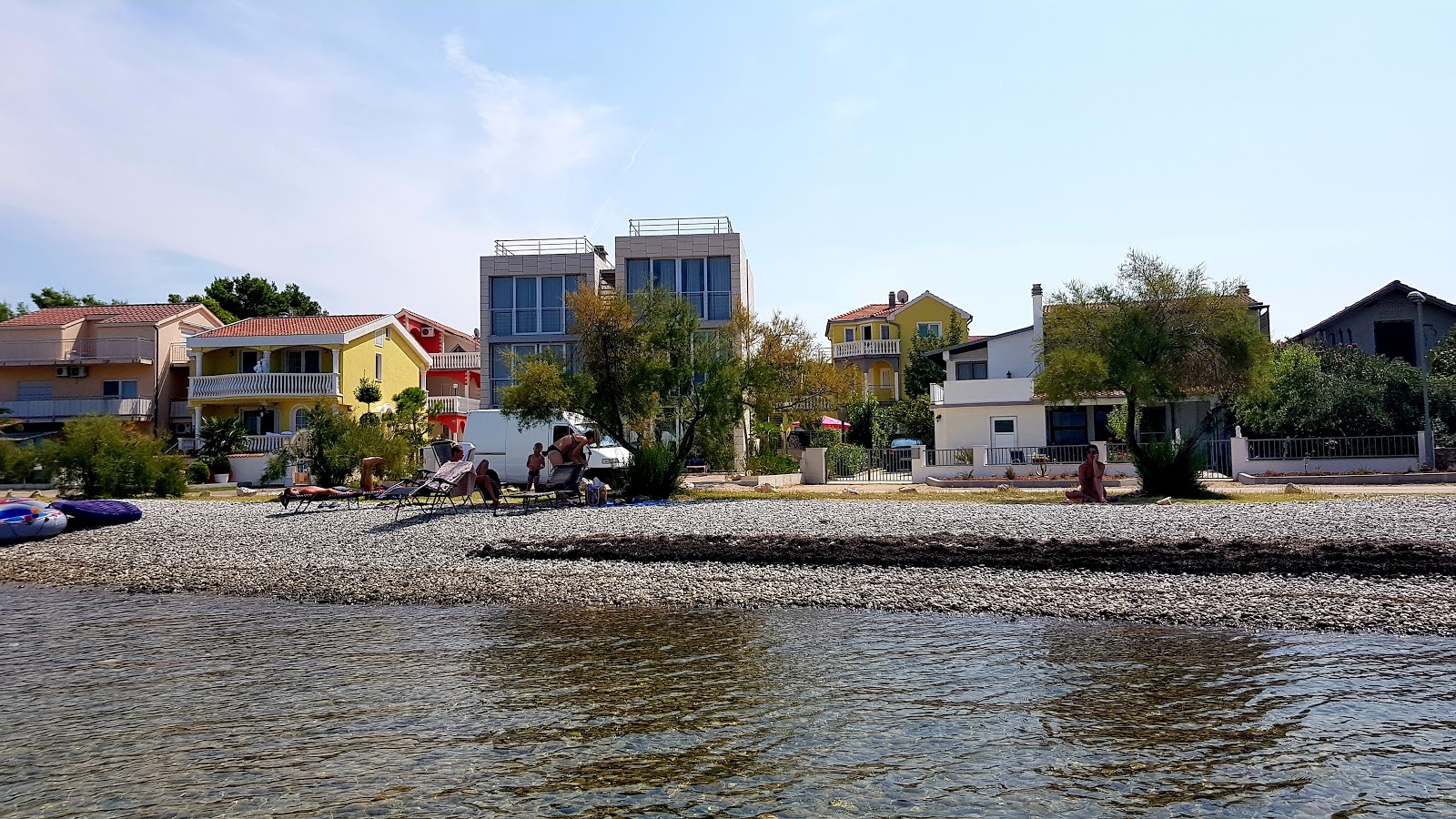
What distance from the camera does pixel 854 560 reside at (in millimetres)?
12359

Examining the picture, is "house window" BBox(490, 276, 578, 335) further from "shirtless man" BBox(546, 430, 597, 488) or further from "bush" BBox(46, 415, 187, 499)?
"shirtless man" BBox(546, 430, 597, 488)

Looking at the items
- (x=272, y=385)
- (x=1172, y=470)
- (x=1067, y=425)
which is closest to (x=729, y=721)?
(x=1172, y=470)

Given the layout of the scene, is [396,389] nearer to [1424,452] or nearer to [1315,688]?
[1424,452]

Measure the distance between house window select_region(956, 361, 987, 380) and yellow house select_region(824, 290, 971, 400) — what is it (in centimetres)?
1178

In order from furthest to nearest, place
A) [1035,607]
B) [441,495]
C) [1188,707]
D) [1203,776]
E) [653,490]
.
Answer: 1. [653,490]
2. [441,495]
3. [1035,607]
4. [1188,707]
5. [1203,776]

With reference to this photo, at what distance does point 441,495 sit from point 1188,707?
1430 centimetres

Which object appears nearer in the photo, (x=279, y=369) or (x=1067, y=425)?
(x=1067, y=425)

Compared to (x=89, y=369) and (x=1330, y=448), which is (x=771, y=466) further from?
(x=89, y=369)

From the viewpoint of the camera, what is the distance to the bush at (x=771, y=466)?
102 ft

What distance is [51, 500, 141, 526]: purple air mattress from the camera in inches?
670

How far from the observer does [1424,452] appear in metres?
27.1

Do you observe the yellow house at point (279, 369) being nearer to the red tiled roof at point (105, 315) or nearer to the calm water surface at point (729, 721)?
the red tiled roof at point (105, 315)

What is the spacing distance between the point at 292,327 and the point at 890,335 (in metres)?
31.1

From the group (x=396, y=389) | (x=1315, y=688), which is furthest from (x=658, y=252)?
(x=1315, y=688)
